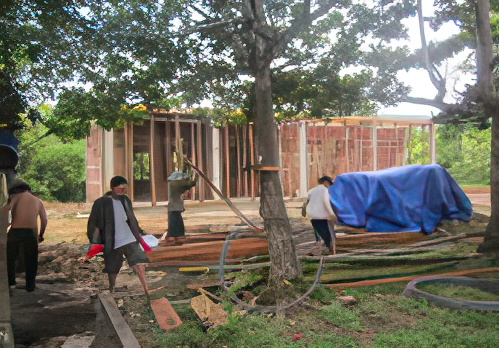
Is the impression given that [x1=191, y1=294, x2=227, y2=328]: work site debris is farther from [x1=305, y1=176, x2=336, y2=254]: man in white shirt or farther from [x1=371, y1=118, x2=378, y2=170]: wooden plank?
[x1=371, y1=118, x2=378, y2=170]: wooden plank

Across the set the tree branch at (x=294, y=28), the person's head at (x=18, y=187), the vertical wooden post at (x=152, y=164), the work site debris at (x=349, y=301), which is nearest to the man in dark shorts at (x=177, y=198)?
the vertical wooden post at (x=152, y=164)

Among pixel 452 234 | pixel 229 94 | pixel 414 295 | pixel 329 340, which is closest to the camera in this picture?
pixel 329 340

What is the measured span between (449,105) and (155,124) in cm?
470

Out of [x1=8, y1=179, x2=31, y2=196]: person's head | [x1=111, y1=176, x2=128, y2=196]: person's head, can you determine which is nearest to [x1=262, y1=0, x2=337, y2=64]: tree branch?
[x1=111, y1=176, x2=128, y2=196]: person's head

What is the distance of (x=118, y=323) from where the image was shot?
4438mm

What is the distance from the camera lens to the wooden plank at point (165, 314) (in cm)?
434

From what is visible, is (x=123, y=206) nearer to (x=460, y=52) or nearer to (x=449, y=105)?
(x=449, y=105)

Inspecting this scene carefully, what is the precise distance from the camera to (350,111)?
678cm

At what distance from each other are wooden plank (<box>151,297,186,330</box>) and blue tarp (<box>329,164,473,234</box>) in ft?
16.7

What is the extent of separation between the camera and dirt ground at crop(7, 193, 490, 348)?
14.3 feet

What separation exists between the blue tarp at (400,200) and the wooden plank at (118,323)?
542 cm

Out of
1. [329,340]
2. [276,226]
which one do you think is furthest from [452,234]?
[329,340]

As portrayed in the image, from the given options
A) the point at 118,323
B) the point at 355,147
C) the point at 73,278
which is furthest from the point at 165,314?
the point at 355,147

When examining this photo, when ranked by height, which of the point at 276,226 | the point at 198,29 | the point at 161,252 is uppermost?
the point at 198,29
